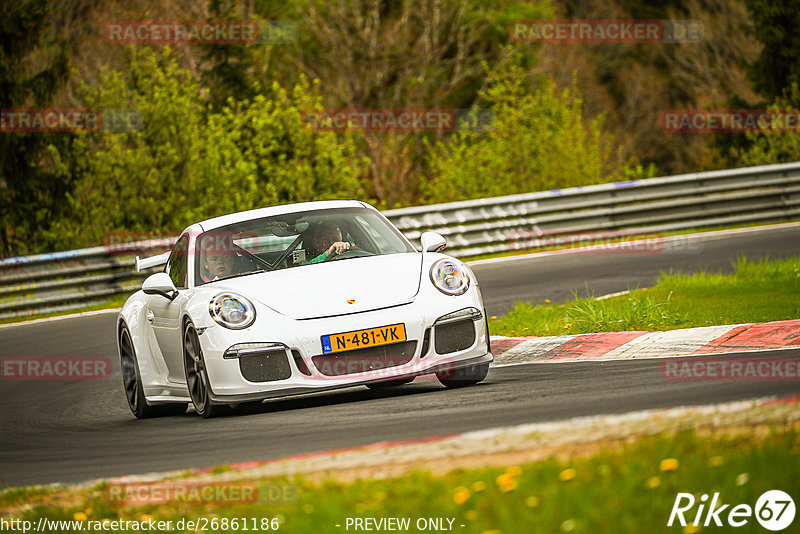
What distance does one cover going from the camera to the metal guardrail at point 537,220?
669 inches

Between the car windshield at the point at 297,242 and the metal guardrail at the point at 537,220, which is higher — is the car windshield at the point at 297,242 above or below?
above

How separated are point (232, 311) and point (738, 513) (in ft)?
14.2

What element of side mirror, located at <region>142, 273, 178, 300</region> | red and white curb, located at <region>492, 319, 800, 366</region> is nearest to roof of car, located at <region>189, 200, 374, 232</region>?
side mirror, located at <region>142, 273, 178, 300</region>

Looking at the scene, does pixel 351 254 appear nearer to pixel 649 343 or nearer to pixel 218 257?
pixel 218 257

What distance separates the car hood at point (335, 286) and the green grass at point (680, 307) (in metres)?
2.48

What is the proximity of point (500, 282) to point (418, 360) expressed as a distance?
7.45 metres

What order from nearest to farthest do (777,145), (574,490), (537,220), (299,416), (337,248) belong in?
(574,490) → (299,416) → (337,248) → (537,220) → (777,145)

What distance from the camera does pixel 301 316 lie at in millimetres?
7543

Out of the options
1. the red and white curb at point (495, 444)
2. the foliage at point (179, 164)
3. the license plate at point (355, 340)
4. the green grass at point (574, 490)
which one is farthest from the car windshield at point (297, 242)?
the foliage at point (179, 164)

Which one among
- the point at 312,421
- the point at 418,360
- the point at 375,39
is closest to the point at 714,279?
the point at 418,360

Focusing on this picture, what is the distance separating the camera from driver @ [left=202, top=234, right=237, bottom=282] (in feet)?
27.9

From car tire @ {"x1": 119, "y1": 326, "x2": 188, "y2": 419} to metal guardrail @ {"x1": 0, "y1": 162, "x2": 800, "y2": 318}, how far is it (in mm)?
7535

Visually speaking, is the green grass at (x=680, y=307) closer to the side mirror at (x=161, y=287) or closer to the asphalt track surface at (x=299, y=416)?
the asphalt track surface at (x=299, y=416)

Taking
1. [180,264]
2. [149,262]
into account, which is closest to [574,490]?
[180,264]
